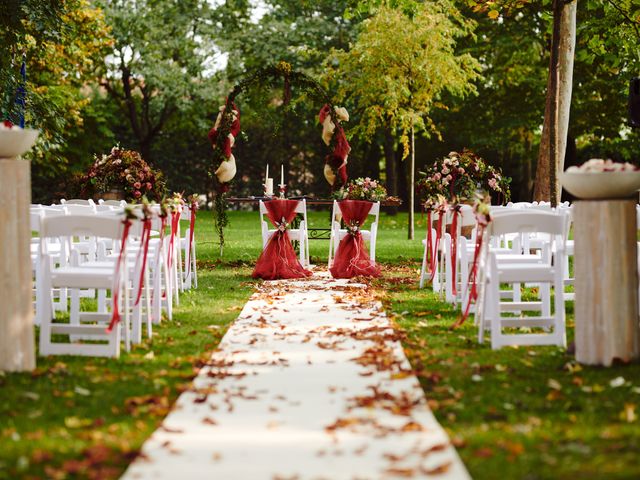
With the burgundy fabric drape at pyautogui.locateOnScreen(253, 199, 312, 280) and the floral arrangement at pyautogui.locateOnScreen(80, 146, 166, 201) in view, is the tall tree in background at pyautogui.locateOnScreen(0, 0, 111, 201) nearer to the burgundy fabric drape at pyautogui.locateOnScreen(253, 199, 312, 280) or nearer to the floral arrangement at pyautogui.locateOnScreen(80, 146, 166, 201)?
the floral arrangement at pyautogui.locateOnScreen(80, 146, 166, 201)

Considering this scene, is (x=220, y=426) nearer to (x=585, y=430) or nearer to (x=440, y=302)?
(x=585, y=430)

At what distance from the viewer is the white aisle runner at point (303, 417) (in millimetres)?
4402

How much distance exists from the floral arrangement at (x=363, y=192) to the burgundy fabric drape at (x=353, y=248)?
53 centimetres

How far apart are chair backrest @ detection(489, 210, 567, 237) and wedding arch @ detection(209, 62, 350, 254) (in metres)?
7.37

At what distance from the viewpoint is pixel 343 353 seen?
24.0 feet

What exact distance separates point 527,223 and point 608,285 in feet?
3.61

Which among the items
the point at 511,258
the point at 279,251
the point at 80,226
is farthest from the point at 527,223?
the point at 279,251

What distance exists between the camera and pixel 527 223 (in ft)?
25.1

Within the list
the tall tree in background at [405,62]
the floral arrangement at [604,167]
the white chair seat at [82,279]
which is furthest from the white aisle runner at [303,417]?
the tall tree in background at [405,62]

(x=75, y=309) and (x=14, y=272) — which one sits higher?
(x=14, y=272)

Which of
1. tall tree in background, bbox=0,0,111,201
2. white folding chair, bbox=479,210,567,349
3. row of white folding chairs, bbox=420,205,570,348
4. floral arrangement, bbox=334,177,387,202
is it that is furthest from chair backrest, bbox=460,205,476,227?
tall tree in background, bbox=0,0,111,201

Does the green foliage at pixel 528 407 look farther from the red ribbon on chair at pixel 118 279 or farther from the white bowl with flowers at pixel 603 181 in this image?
the red ribbon on chair at pixel 118 279

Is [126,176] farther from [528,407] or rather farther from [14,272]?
[528,407]

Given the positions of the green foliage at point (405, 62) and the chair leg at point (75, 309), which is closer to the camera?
the chair leg at point (75, 309)
